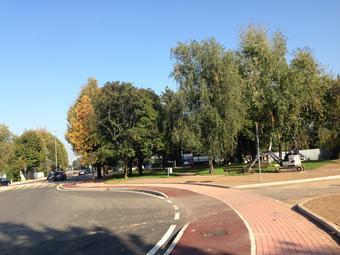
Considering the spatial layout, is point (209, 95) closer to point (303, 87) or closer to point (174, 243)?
point (303, 87)

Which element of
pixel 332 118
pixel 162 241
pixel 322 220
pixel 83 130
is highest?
pixel 83 130

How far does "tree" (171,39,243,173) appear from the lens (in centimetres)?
4253

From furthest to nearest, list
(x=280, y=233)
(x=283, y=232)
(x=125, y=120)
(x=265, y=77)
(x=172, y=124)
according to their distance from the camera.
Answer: (x=125, y=120) → (x=172, y=124) → (x=265, y=77) → (x=283, y=232) → (x=280, y=233)

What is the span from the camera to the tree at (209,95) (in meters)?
42.5

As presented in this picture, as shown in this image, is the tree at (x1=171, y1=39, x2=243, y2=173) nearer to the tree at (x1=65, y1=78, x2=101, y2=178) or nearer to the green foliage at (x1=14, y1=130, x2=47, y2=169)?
the tree at (x1=65, y1=78, x2=101, y2=178)

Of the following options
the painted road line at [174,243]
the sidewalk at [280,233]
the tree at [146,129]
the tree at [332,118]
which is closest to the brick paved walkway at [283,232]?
the sidewalk at [280,233]

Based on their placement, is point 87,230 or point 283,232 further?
point 87,230

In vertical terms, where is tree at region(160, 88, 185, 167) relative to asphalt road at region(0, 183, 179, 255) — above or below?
above

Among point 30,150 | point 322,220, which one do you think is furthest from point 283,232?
point 30,150

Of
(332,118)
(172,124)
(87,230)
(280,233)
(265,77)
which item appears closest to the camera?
(280,233)

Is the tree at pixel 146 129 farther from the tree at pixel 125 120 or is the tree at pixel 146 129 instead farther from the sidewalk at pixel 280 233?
the sidewalk at pixel 280 233

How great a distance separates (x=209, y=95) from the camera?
42.8m

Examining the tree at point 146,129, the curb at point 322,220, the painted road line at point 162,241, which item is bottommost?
the painted road line at point 162,241

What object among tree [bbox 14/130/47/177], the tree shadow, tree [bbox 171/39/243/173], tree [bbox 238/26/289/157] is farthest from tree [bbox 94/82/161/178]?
tree [bbox 14/130/47/177]
